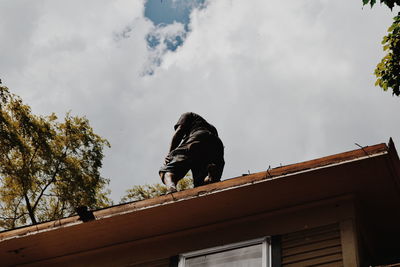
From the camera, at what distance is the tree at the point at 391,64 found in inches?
379

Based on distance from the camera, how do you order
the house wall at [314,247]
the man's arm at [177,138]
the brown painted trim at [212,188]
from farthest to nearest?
the man's arm at [177,138] → the brown painted trim at [212,188] → the house wall at [314,247]

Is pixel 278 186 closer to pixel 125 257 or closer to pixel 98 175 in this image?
pixel 125 257

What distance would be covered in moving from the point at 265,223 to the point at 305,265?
84 centimetres

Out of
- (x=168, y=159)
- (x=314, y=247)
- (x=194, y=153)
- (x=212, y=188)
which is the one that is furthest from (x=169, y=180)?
(x=314, y=247)

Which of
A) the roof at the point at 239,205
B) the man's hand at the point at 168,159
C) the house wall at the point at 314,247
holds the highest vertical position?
the man's hand at the point at 168,159

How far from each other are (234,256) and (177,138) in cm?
281

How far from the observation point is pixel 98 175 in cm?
1948

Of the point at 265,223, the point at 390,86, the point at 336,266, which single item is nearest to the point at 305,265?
the point at 336,266

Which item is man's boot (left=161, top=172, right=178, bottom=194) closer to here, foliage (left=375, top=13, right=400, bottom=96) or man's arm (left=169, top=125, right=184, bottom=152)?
man's arm (left=169, top=125, right=184, bottom=152)

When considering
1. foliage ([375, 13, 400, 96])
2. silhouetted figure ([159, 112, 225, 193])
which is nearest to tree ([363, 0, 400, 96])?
foliage ([375, 13, 400, 96])

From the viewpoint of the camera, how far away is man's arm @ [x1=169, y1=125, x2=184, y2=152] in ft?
30.6

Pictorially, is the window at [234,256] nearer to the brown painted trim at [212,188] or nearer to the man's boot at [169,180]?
the brown painted trim at [212,188]

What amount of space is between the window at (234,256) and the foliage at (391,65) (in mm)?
3994

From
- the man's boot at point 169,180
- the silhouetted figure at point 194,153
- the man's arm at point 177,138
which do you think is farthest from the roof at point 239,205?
the man's arm at point 177,138
